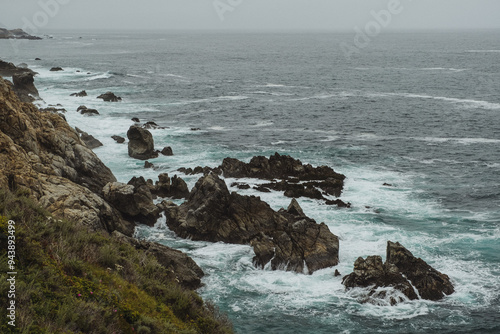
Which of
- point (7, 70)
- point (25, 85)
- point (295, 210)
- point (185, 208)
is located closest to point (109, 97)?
point (25, 85)

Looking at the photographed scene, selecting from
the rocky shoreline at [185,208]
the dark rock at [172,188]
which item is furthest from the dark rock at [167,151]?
the dark rock at [172,188]

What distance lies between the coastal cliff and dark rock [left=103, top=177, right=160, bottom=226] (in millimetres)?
5645

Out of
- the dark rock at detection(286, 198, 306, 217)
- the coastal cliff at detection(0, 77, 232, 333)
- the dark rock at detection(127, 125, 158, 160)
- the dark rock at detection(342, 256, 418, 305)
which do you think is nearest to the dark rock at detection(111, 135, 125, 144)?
the dark rock at detection(127, 125, 158, 160)

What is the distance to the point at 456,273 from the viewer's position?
2642 centimetres

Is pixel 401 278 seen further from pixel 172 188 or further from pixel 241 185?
pixel 172 188

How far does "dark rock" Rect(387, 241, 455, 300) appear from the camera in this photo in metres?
24.2

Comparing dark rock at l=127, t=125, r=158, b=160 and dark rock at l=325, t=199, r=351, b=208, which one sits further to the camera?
dark rock at l=127, t=125, r=158, b=160

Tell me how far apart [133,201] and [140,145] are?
17.9 metres

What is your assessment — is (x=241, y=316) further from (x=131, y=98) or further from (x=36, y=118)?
(x=131, y=98)

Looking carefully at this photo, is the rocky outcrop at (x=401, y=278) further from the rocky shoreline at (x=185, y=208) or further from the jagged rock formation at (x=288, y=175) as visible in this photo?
the jagged rock formation at (x=288, y=175)

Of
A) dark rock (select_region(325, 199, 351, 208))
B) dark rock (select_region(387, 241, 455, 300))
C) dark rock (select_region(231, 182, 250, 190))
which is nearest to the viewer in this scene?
dark rock (select_region(387, 241, 455, 300))

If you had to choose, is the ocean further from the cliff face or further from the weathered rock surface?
the cliff face

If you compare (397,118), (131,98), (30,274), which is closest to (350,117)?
(397,118)

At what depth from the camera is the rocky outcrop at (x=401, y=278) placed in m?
24.1
